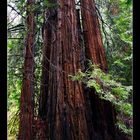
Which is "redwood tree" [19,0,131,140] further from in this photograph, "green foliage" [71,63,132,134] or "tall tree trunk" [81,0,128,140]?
"green foliage" [71,63,132,134]

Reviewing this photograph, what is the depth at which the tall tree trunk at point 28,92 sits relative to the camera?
293 cm

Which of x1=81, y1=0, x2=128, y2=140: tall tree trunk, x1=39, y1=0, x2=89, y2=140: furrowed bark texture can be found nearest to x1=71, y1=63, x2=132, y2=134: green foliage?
x1=39, y1=0, x2=89, y2=140: furrowed bark texture

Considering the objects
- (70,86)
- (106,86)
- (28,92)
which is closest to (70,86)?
(70,86)

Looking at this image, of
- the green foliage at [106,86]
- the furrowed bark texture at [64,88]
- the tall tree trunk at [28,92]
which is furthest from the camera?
the furrowed bark texture at [64,88]

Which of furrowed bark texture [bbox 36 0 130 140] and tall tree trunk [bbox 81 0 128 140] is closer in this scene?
furrowed bark texture [bbox 36 0 130 140]

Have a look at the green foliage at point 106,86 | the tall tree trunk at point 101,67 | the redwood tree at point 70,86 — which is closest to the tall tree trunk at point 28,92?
the redwood tree at point 70,86

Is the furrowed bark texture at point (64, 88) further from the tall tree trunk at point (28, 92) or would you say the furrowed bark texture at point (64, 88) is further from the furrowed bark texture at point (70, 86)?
the tall tree trunk at point (28, 92)

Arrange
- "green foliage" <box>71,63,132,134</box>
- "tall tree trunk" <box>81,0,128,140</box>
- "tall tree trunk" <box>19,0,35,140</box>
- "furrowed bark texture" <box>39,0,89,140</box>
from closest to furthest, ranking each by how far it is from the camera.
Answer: "tall tree trunk" <box>19,0,35,140</box>
"green foliage" <box>71,63,132,134</box>
"furrowed bark texture" <box>39,0,89,140</box>
"tall tree trunk" <box>81,0,128,140</box>

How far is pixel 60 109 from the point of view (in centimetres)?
370

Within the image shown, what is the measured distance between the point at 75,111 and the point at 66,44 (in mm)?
879

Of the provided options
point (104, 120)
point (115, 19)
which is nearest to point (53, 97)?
point (104, 120)

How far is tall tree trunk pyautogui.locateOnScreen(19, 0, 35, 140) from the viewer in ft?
9.61
